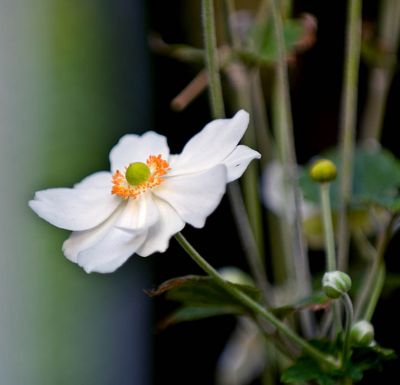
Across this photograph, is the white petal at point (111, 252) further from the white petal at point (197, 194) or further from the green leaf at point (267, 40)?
the green leaf at point (267, 40)

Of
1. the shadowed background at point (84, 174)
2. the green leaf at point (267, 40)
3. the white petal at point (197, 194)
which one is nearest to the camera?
the white petal at point (197, 194)

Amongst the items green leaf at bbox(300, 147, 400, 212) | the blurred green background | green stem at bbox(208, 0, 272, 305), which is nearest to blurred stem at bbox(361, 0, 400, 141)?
green leaf at bbox(300, 147, 400, 212)

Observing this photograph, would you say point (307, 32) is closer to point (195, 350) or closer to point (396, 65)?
point (396, 65)

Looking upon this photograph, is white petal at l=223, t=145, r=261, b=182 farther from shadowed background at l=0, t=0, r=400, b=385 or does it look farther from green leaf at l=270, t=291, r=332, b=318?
shadowed background at l=0, t=0, r=400, b=385

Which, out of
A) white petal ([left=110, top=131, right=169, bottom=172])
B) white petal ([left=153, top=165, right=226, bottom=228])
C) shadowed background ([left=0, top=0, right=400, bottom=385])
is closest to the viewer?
white petal ([left=153, top=165, right=226, bottom=228])

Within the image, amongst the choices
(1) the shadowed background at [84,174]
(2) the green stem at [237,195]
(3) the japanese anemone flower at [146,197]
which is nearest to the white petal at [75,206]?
(3) the japanese anemone flower at [146,197]
